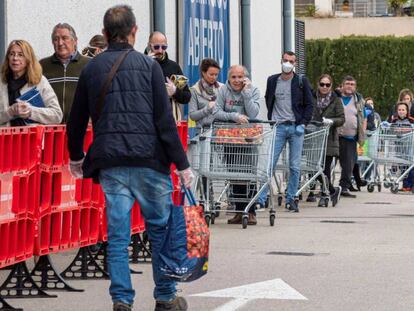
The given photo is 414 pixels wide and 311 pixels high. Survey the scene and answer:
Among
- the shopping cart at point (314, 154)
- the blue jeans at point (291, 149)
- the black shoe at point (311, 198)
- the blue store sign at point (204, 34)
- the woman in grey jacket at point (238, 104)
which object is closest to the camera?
the woman in grey jacket at point (238, 104)

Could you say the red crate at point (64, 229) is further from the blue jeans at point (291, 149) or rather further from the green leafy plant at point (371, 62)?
the green leafy plant at point (371, 62)

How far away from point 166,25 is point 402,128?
681 centimetres

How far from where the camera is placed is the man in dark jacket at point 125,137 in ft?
27.2

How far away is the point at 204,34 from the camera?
1970 cm

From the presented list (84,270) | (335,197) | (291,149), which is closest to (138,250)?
(84,270)

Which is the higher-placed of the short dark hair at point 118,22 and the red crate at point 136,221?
the short dark hair at point 118,22

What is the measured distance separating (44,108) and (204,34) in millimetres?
8971

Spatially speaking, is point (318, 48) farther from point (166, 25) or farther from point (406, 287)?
point (406, 287)

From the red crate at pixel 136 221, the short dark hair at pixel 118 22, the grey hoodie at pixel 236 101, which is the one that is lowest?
the red crate at pixel 136 221

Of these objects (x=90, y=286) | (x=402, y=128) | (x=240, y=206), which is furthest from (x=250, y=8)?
(x=90, y=286)

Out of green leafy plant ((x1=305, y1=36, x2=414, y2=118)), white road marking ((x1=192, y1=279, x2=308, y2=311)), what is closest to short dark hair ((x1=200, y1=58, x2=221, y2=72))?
white road marking ((x1=192, y1=279, x2=308, y2=311))

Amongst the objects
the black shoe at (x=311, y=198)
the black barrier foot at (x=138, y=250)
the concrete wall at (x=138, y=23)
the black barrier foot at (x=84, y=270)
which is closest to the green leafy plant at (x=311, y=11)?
the concrete wall at (x=138, y=23)

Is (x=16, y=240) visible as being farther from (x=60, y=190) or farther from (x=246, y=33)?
(x=246, y=33)

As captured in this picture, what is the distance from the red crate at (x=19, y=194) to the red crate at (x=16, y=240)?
0.06 metres
